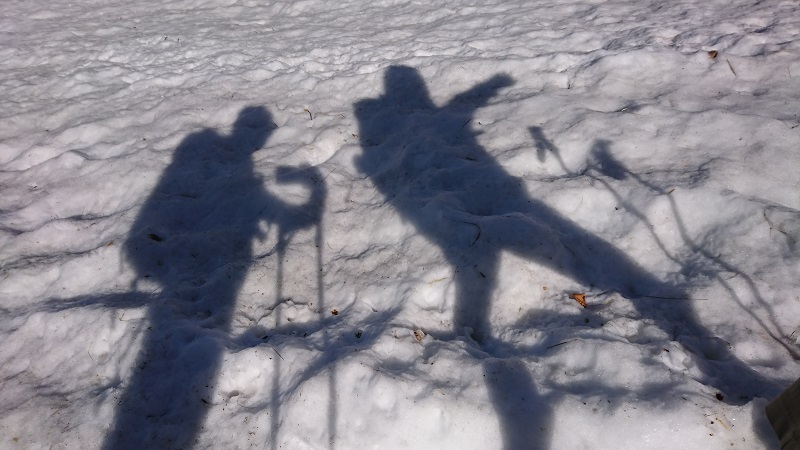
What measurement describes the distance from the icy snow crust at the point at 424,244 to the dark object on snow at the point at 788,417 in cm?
14

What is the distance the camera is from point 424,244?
394 centimetres

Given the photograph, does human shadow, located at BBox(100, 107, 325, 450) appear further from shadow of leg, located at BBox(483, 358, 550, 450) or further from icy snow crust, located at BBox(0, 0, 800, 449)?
shadow of leg, located at BBox(483, 358, 550, 450)

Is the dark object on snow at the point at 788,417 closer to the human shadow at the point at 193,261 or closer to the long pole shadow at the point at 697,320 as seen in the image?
the long pole shadow at the point at 697,320

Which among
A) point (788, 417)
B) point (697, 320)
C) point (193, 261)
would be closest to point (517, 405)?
point (788, 417)

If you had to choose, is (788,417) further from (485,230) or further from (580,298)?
(485,230)

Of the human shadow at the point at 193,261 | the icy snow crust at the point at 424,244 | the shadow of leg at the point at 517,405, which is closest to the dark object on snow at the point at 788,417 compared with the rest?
the icy snow crust at the point at 424,244

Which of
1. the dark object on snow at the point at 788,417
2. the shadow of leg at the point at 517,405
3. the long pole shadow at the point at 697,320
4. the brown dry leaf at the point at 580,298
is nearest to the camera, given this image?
the dark object on snow at the point at 788,417

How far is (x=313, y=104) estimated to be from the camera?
6.19 metres

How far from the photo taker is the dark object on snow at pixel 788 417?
2.11 m

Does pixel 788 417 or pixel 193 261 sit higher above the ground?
pixel 788 417

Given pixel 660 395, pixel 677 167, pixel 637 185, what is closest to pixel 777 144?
pixel 677 167

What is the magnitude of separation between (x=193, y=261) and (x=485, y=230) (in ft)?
8.23

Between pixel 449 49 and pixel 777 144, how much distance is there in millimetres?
4245

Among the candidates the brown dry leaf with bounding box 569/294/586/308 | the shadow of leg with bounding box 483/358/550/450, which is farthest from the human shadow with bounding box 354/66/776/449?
the brown dry leaf with bounding box 569/294/586/308
